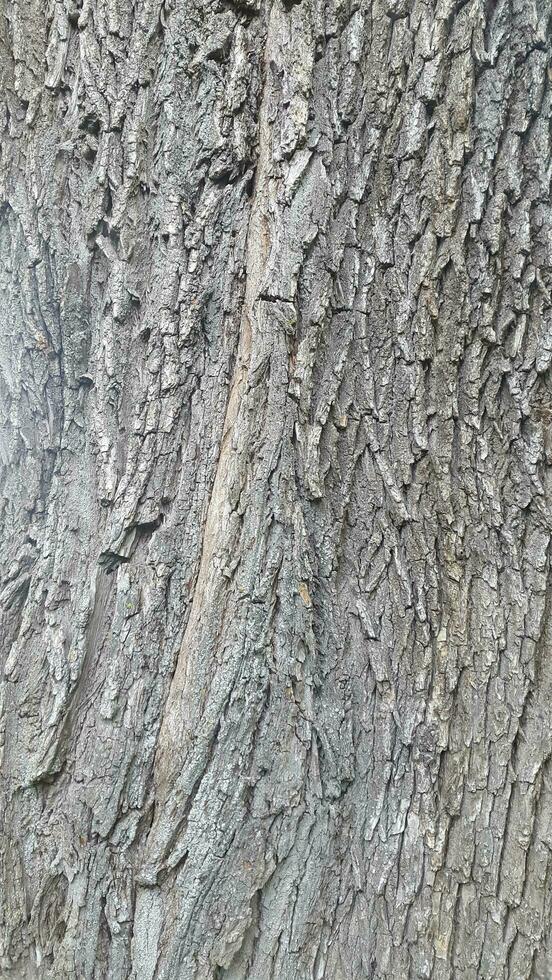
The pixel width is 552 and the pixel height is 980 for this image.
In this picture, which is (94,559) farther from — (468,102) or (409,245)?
(468,102)

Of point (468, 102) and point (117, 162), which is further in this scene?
point (117, 162)

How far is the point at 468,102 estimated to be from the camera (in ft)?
4.79

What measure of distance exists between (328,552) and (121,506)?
1.84ft

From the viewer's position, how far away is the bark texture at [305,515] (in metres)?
1.49

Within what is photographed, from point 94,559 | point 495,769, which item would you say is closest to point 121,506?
point 94,559

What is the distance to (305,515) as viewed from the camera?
156cm

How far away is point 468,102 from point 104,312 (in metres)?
1.06

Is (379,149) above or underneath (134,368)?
above

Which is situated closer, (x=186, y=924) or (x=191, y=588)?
(x=186, y=924)

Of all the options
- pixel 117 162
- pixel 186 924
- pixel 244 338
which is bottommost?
pixel 186 924

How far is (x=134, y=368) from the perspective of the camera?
1.63 m

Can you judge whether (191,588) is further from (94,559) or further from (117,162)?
(117,162)

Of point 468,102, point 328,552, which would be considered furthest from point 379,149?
point 328,552

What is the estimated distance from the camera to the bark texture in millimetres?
1494
